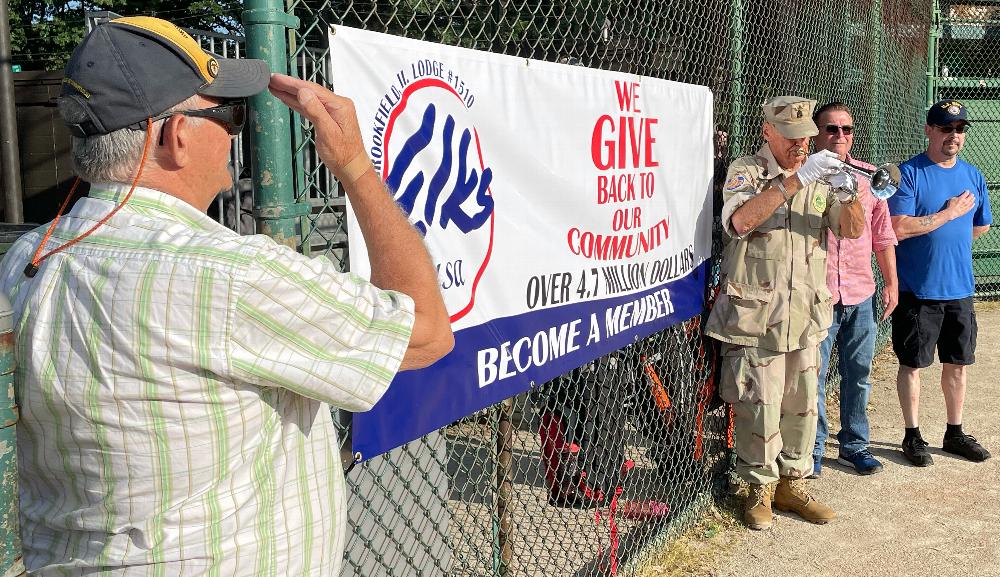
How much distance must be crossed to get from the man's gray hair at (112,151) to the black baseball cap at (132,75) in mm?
13

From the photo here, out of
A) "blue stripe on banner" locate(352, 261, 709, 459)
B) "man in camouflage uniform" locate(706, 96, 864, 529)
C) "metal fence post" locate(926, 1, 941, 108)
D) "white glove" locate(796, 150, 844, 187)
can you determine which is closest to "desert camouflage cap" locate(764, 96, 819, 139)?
"man in camouflage uniform" locate(706, 96, 864, 529)

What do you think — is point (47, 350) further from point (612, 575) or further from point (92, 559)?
point (612, 575)

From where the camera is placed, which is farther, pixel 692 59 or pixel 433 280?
pixel 692 59

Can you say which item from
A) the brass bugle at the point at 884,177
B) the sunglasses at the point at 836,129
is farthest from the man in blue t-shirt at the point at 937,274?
the sunglasses at the point at 836,129

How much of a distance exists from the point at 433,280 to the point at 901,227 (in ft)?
14.7

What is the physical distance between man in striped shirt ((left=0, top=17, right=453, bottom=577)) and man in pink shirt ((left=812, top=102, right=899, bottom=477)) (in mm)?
3850

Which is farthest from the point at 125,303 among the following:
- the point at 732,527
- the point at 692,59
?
the point at 732,527

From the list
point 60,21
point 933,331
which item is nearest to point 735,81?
point 933,331

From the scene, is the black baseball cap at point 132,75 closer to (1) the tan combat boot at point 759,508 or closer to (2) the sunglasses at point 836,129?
(1) the tan combat boot at point 759,508

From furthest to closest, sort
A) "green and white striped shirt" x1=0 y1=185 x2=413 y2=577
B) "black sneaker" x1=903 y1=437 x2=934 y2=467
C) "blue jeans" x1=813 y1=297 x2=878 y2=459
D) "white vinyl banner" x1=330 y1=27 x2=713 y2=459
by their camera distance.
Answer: "black sneaker" x1=903 y1=437 x2=934 y2=467 < "blue jeans" x1=813 y1=297 x2=878 y2=459 < "white vinyl banner" x1=330 y1=27 x2=713 y2=459 < "green and white striped shirt" x1=0 y1=185 x2=413 y2=577

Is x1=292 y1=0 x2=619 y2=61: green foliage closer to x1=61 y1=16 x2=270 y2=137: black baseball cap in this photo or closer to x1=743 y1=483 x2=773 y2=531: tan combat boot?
x1=61 y1=16 x2=270 y2=137: black baseball cap

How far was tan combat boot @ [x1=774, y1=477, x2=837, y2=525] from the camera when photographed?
179 inches

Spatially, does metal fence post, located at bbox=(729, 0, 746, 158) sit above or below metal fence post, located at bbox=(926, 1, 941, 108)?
below

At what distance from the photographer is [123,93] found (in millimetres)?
1408
